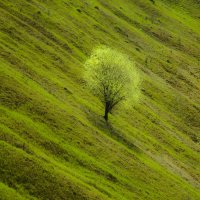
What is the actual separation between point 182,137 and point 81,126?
33.6 metres

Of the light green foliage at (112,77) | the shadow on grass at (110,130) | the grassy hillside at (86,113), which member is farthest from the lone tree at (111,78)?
the grassy hillside at (86,113)

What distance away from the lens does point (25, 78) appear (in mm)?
74188

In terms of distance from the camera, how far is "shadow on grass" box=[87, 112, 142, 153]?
244ft

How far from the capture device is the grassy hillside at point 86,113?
175 ft

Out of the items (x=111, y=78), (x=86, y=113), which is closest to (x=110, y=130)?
(x=86, y=113)

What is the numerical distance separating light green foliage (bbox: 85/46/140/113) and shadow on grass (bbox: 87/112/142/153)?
349cm

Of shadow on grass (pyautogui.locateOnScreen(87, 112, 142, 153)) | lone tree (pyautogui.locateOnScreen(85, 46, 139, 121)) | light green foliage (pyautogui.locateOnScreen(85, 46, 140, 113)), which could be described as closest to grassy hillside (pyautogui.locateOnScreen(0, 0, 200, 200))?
shadow on grass (pyautogui.locateOnScreen(87, 112, 142, 153))

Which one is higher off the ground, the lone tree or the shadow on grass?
the lone tree

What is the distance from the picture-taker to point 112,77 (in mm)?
77188

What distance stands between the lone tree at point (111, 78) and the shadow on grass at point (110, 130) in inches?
91.8

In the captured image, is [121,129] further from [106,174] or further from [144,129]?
[106,174]

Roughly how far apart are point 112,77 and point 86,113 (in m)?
8.17

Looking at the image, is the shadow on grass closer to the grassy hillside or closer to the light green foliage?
the grassy hillside

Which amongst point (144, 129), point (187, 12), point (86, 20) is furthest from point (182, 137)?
point (187, 12)
